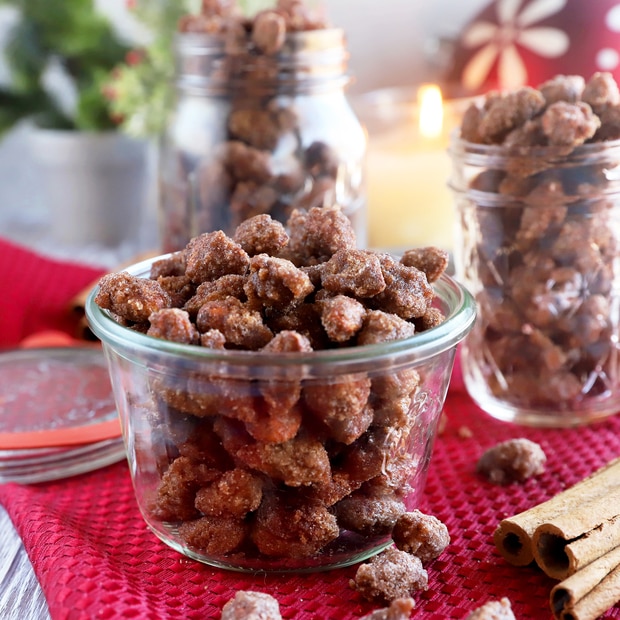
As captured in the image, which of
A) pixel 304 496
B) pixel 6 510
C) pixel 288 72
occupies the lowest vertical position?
pixel 6 510

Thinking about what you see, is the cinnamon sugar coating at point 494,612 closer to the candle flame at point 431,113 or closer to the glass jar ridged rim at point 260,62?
the glass jar ridged rim at point 260,62

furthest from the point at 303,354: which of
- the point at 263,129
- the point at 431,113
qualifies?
the point at 431,113

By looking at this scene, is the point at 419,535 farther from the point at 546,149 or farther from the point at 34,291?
the point at 34,291

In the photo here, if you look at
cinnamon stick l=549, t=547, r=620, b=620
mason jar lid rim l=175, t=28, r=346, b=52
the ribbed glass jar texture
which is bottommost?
cinnamon stick l=549, t=547, r=620, b=620

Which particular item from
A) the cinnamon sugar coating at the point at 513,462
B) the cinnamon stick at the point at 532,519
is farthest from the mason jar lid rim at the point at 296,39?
the cinnamon stick at the point at 532,519

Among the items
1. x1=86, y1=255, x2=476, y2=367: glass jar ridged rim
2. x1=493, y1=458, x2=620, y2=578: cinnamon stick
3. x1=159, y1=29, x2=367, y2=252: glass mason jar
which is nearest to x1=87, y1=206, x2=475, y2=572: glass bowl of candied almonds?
x1=86, y1=255, x2=476, y2=367: glass jar ridged rim

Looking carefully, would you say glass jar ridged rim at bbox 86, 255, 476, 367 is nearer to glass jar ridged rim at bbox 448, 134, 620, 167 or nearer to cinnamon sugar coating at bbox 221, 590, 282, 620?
cinnamon sugar coating at bbox 221, 590, 282, 620

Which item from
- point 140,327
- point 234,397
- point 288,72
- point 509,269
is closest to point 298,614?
point 234,397

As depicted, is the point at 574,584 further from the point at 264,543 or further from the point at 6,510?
the point at 6,510
